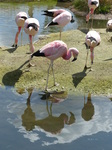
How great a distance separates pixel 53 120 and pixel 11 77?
2.09 meters

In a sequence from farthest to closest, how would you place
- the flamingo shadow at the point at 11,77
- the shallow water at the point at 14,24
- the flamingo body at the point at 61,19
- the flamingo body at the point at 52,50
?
1. the shallow water at the point at 14,24
2. the flamingo body at the point at 61,19
3. the flamingo shadow at the point at 11,77
4. the flamingo body at the point at 52,50

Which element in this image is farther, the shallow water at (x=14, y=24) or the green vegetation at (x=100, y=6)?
the green vegetation at (x=100, y=6)

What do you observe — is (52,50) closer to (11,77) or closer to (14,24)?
(11,77)

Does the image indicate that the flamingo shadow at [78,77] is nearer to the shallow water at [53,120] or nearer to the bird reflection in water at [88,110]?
the shallow water at [53,120]

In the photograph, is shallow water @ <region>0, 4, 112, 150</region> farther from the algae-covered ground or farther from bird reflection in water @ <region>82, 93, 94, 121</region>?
the algae-covered ground

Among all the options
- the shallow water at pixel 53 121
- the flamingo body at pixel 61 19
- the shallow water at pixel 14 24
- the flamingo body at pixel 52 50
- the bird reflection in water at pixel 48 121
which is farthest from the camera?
the shallow water at pixel 14 24

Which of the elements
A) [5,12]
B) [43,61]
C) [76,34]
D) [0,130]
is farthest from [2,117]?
[5,12]

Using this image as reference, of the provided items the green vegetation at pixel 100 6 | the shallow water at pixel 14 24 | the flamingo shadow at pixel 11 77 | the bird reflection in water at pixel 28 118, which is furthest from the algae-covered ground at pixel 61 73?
the green vegetation at pixel 100 6

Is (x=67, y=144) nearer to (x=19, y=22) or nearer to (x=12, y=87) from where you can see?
(x=12, y=87)

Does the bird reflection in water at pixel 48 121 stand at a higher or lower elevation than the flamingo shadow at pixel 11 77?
lower

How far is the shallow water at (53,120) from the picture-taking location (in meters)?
5.04

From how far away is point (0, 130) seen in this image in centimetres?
533

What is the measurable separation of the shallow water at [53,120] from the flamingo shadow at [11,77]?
0.32 metres

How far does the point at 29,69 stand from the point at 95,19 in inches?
344
